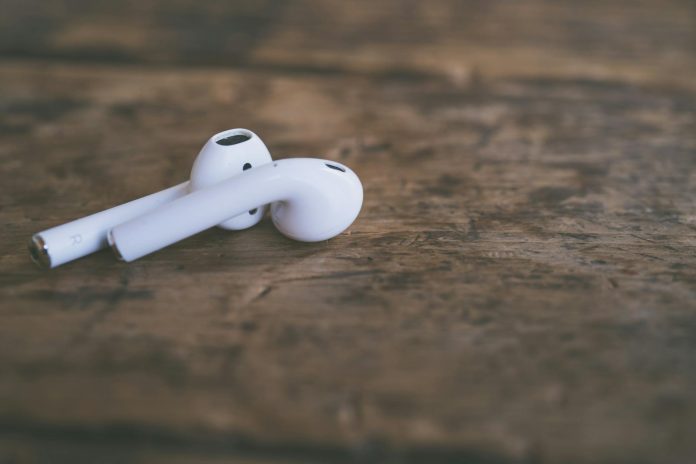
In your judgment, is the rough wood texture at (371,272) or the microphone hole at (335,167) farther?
the microphone hole at (335,167)

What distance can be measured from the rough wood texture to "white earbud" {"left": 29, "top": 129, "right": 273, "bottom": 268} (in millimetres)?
22

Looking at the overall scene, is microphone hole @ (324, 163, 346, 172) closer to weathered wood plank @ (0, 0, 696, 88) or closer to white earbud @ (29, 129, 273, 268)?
white earbud @ (29, 129, 273, 268)

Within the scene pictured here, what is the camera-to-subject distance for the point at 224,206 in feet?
1.83

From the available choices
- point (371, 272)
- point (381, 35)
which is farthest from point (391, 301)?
point (381, 35)

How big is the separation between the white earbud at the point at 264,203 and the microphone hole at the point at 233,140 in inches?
1.6

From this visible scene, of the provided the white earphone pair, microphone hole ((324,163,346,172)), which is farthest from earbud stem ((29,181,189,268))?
microphone hole ((324,163,346,172))

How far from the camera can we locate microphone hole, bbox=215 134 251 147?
Answer: 0.59 meters

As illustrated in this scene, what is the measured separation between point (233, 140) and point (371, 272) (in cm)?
17

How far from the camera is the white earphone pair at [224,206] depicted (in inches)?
21.8

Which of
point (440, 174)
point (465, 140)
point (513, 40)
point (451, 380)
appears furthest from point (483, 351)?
point (513, 40)

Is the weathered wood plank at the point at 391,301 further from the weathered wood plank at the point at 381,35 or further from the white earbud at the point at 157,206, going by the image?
the weathered wood plank at the point at 381,35

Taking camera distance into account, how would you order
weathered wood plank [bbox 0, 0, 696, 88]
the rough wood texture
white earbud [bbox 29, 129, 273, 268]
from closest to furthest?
the rough wood texture, white earbud [bbox 29, 129, 273, 268], weathered wood plank [bbox 0, 0, 696, 88]

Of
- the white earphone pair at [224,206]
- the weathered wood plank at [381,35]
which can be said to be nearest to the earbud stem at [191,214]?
the white earphone pair at [224,206]

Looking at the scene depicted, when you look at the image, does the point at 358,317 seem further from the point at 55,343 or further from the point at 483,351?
the point at 55,343
